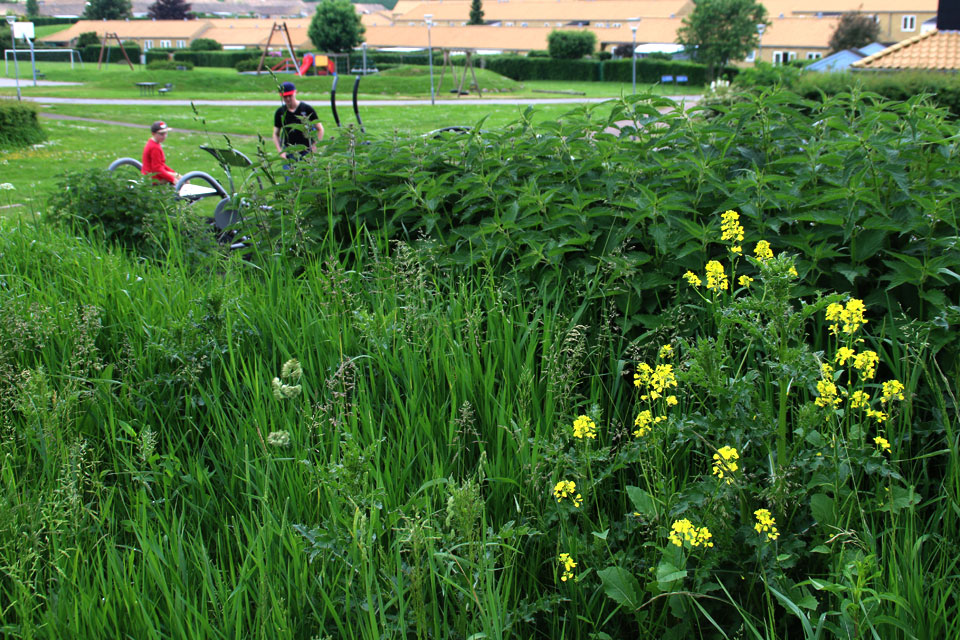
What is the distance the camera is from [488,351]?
2801 mm

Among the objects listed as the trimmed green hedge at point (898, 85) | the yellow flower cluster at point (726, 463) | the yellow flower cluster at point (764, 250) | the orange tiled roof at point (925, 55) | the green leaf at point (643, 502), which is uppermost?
the orange tiled roof at point (925, 55)

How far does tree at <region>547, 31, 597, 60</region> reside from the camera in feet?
236

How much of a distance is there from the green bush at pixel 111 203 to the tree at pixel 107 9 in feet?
448

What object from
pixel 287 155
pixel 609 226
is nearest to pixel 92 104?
pixel 287 155

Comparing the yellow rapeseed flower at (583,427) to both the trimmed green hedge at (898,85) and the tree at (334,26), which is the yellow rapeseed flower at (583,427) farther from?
the tree at (334,26)

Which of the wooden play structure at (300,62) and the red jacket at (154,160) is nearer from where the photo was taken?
the wooden play structure at (300,62)

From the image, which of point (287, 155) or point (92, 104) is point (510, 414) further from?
point (92, 104)

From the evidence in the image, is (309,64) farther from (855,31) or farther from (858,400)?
(855,31)

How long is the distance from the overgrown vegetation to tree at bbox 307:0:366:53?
76.2m

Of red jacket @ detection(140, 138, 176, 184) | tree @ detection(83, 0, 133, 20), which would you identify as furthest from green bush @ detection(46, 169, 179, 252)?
tree @ detection(83, 0, 133, 20)

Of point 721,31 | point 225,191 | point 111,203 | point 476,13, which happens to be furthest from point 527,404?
point 476,13

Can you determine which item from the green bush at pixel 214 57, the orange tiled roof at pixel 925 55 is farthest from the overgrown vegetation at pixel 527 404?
the green bush at pixel 214 57

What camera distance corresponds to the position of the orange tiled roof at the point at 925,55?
24.3 m

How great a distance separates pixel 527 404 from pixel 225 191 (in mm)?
3767
